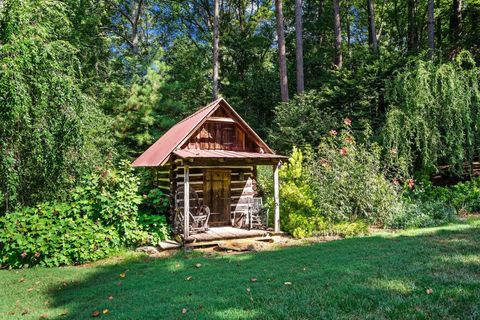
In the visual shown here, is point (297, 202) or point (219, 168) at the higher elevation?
point (219, 168)

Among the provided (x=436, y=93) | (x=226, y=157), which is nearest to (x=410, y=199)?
(x=436, y=93)

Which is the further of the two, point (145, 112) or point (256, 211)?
point (145, 112)

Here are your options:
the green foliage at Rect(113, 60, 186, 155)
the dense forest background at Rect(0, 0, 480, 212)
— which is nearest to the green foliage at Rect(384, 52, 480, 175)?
the dense forest background at Rect(0, 0, 480, 212)

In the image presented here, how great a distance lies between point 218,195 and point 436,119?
28.8 feet

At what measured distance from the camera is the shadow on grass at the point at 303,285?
165 inches

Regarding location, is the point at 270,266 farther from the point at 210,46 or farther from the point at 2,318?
the point at 210,46

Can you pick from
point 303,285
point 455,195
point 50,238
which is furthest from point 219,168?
point 455,195

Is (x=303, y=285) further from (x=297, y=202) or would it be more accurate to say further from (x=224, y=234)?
(x=297, y=202)

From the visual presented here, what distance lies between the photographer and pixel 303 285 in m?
5.25

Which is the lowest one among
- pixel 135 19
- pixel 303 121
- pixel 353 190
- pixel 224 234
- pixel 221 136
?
pixel 224 234

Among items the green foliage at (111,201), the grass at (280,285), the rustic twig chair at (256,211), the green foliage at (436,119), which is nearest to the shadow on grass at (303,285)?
the grass at (280,285)

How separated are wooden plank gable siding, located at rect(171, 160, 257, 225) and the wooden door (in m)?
0.12

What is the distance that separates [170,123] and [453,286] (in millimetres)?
15870

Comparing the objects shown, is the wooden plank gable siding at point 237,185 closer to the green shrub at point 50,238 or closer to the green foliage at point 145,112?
the green shrub at point 50,238
